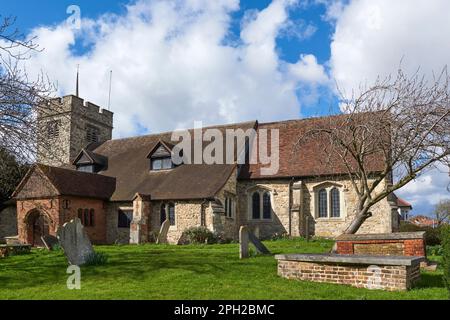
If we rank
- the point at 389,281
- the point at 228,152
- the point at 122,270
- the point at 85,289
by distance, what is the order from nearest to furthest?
1. the point at 389,281
2. the point at 85,289
3. the point at 122,270
4. the point at 228,152

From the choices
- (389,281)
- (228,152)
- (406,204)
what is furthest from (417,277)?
(406,204)

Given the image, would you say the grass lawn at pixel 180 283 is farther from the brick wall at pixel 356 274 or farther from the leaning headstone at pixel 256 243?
the leaning headstone at pixel 256 243

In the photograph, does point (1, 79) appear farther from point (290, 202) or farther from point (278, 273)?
point (290, 202)

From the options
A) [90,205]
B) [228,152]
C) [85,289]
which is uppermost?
[228,152]

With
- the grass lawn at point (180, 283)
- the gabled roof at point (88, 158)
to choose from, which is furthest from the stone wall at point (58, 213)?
the grass lawn at point (180, 283)

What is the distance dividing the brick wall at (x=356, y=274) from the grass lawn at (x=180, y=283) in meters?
0.26

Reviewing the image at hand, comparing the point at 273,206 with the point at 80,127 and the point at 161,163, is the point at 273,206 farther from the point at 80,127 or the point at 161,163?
the point at 80,127

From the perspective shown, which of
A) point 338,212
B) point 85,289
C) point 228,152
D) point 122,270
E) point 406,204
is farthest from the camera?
point 406,204

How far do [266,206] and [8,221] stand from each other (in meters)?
19.2

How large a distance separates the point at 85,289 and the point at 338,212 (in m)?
19.7

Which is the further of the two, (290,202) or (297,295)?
(290,202)

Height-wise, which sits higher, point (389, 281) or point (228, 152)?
point (228, 152)

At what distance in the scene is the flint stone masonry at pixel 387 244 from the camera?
1220cm

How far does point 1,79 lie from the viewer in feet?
43.3
